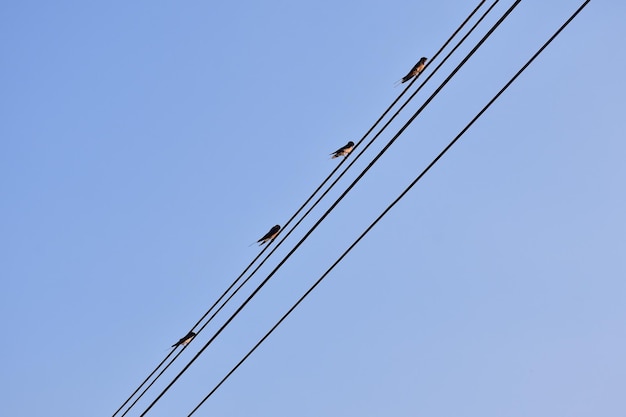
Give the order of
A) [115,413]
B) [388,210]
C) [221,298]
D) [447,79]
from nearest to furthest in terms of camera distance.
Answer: [447,79] → [388,210] → [221,298] → [115,413]

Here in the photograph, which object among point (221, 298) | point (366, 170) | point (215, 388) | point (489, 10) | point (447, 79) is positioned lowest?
point (215, 388)

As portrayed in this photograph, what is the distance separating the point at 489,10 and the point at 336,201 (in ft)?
6.89

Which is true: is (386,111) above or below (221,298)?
above

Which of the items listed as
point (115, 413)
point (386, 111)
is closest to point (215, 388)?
point (115, 413)

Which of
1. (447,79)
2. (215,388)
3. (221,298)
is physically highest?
(447,79)

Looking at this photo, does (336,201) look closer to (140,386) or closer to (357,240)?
(357,240)

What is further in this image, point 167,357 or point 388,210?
point 167,357

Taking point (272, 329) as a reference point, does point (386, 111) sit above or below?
above

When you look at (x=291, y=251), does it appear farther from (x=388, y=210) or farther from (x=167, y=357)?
(x=167, y=357)

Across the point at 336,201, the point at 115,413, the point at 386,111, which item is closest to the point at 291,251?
the point at 336,201

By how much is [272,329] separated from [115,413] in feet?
9.12

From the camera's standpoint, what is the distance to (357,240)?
777 cm

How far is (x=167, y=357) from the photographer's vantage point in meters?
8.45

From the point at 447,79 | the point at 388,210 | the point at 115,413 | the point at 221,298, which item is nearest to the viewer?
the point at 447,79
